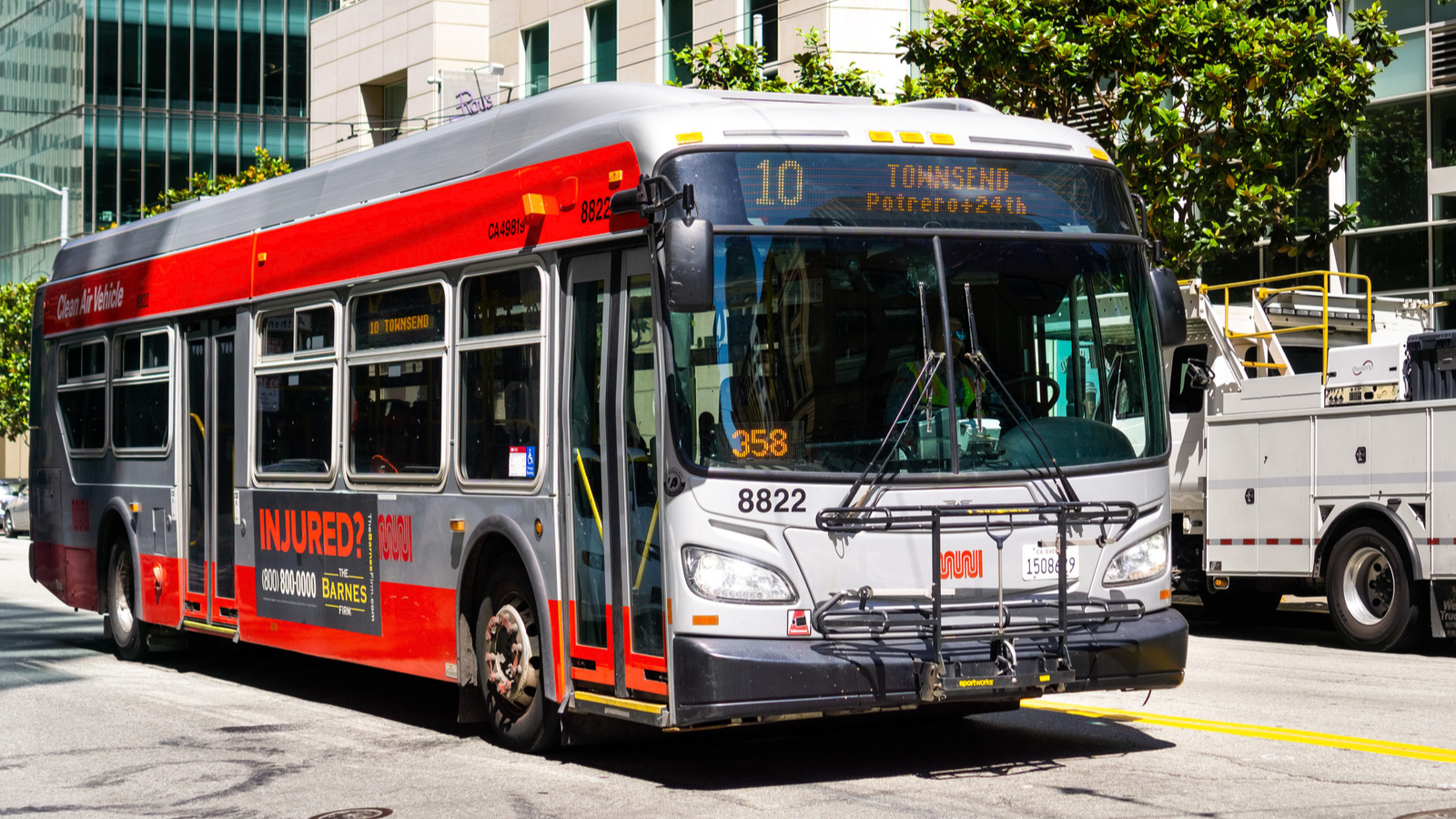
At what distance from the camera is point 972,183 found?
8.21m

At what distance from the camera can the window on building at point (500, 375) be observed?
8.93 m

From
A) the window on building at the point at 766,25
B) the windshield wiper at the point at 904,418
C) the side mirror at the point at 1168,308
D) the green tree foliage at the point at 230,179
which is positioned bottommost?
the windshield wiper at the point at 904,418

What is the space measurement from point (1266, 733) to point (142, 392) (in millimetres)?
9014

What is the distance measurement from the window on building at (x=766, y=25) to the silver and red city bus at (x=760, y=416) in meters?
21.9

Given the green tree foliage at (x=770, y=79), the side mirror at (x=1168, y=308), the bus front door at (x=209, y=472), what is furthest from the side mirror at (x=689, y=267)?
the green tree foliage at (x=770, y=79)

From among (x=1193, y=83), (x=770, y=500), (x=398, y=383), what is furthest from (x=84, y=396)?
(x=1193, y=83)

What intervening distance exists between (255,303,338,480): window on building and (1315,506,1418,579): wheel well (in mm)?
8779

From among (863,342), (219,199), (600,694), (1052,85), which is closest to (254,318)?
(219,199)

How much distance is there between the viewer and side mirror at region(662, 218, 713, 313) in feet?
24.2

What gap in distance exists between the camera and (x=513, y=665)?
360 inches

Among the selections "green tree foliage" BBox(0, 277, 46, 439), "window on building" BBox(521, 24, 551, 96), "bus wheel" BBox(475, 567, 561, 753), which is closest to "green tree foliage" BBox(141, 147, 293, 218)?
"window on building" BBox(521, 24, 551, 96)

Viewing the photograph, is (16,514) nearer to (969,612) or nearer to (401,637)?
(401,637)

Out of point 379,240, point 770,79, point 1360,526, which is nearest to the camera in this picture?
point 379,240

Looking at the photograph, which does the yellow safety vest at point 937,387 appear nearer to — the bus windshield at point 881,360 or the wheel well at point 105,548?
the bus windshield at point 881,360
